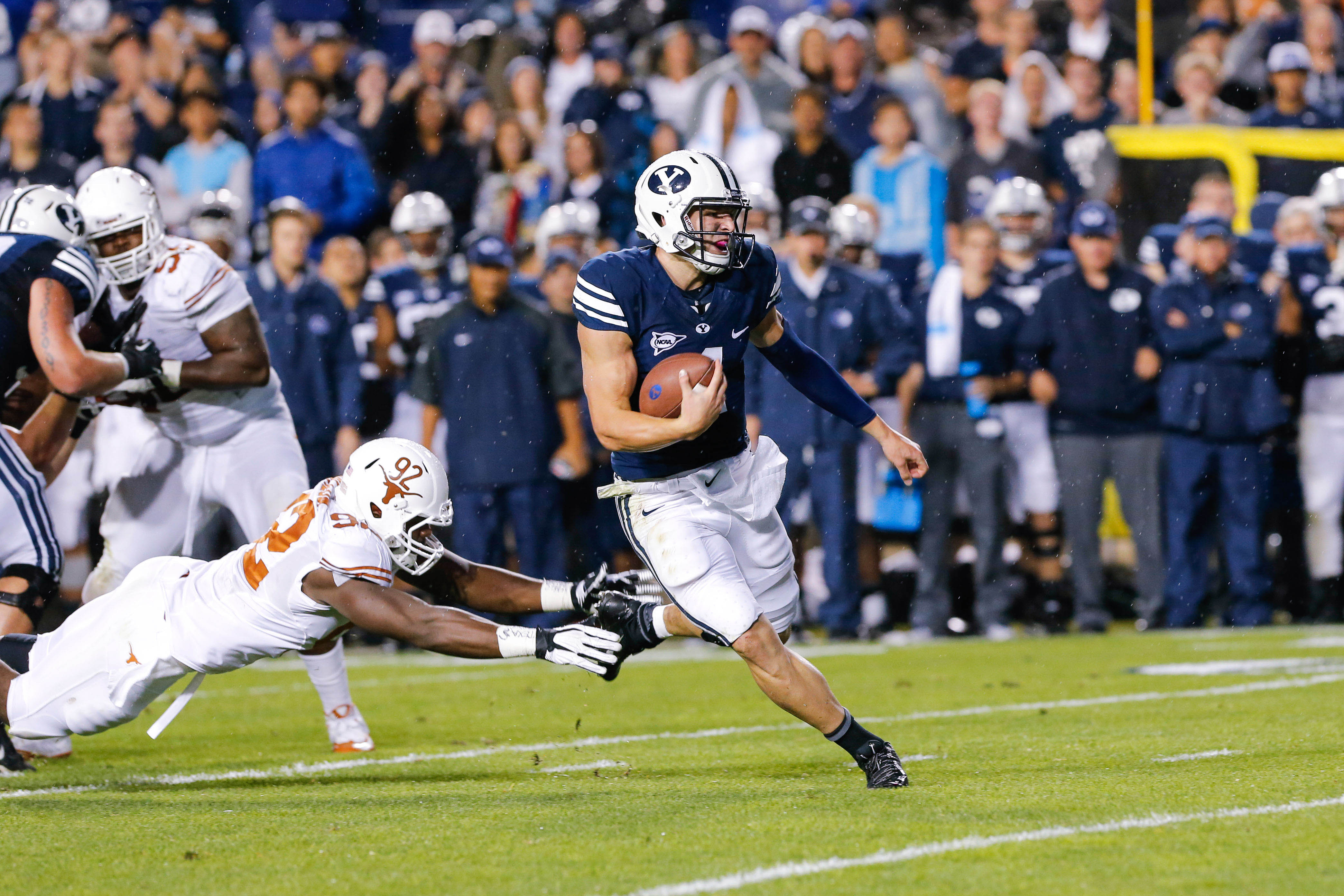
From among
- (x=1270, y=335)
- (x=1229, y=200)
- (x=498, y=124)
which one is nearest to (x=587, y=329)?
(x=1270, y=335)

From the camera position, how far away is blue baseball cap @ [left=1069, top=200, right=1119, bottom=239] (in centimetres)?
1035

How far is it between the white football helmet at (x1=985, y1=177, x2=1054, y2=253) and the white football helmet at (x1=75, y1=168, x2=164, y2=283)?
5.21 metres

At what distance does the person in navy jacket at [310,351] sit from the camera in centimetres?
1045

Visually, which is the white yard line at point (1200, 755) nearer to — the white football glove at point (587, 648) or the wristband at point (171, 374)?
the white football glove at point (587, 648)

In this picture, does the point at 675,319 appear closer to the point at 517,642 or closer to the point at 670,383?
the point at 670,383

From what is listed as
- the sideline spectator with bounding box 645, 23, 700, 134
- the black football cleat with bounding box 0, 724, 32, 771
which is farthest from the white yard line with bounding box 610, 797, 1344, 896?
the sideline spectator with bounding box 645, 23, 700, 134

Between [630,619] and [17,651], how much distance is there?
184 centimetres

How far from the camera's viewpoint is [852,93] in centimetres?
1277

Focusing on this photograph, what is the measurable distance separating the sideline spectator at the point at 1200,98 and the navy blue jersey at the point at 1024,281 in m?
2.18

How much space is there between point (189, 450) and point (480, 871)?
331 cm

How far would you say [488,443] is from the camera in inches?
399

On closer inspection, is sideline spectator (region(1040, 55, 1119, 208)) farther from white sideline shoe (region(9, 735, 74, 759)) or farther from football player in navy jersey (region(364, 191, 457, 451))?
white sideline shoe (region(9, 735, 74, 759))

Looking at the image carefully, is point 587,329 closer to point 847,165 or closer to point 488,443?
point 488,443

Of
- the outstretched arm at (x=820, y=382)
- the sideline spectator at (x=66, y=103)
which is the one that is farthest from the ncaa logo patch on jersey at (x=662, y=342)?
the sideline spectator at (x=66, y=103)
